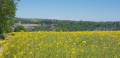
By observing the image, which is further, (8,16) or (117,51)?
(8,16)

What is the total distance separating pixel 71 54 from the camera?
226 inches

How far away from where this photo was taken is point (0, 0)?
18.0 metres

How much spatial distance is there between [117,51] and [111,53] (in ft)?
1.53

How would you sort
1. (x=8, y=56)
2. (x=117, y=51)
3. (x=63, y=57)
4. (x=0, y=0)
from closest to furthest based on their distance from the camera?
(x=63, y=57), (x=117, y=51), (x=8, y=56), (x=0, y=0)

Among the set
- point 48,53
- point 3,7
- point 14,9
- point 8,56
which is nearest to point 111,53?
point 48,53

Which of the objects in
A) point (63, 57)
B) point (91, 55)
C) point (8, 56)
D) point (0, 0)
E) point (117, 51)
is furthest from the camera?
point (0, 0)

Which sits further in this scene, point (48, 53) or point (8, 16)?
point (8, 16)

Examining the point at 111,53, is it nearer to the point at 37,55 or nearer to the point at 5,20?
the point at 37,55

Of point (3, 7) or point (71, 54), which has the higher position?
point (3, 7)

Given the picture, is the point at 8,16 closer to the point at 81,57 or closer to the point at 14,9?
the point at 14,9

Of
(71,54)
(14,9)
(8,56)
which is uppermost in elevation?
(14,9)

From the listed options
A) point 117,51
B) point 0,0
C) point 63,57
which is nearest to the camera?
point 63,57

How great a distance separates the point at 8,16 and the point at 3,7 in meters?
2.37

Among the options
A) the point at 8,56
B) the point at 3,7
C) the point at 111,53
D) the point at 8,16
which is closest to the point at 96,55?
the point at 111,53
